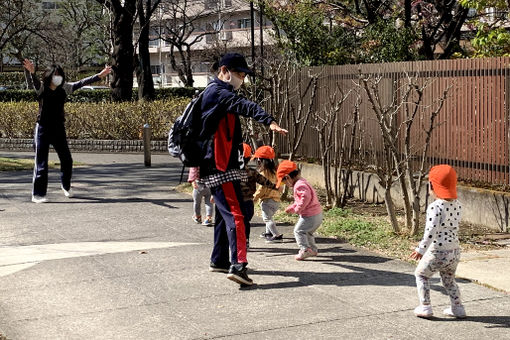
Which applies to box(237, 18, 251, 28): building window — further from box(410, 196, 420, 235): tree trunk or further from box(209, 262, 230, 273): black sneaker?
box(209, 262, 230, 273): black sneaker

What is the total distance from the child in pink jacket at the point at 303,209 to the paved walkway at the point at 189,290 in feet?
0.58

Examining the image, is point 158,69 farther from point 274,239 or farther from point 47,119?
point 274,239

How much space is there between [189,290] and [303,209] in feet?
5.40

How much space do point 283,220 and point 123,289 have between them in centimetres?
382

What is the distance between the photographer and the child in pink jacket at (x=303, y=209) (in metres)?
8.38

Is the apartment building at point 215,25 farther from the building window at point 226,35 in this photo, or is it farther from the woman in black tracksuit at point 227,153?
the woman in black tracksuit at point 227,153

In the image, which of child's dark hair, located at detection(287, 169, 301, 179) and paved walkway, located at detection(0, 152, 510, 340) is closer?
paved walkway, located at detection(0, 152, 510, 340)

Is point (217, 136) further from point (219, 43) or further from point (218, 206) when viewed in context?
point (219, 43)

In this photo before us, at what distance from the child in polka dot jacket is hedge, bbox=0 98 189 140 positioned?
1679cm

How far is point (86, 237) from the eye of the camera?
9.88m

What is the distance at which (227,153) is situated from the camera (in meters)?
7.50

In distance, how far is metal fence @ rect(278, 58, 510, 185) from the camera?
10.4 meters

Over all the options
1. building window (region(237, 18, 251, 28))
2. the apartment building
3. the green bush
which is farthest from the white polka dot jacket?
the green bush

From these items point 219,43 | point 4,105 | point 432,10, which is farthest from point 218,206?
point 219,43
